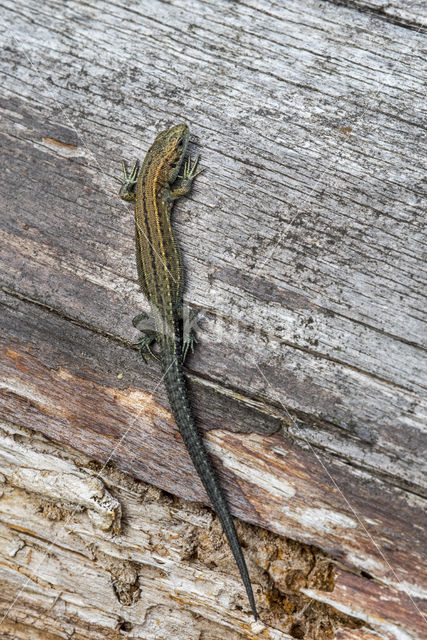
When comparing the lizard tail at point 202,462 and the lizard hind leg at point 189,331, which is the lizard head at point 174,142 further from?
the lizard tail at point 202,462

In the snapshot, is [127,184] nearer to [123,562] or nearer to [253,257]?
[253,257]

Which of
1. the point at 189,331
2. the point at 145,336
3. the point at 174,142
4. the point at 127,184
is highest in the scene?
the point at 174,142

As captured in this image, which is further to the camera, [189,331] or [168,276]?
[168,276]

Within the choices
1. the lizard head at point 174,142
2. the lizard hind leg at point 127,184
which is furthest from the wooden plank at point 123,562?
the lizard head at point 174,142

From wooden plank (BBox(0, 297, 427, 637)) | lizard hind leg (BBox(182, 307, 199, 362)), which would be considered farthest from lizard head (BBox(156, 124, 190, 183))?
wooden plank (BBox(0, 297, 427, 637))

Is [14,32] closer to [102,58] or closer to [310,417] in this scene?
[102,58]

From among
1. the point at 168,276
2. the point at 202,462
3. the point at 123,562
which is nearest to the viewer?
the point at 202,462

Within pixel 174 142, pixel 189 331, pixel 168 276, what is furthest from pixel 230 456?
pixel 174 142
